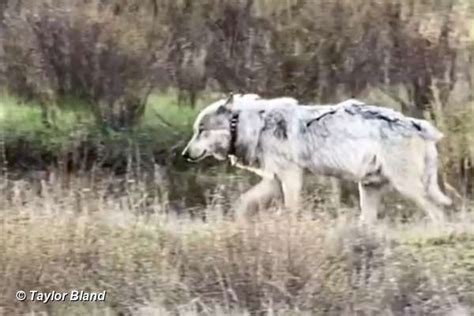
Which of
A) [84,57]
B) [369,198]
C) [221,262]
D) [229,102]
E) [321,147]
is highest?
[84,57]

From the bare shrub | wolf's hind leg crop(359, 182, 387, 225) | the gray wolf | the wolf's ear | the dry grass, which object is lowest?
the dry grass

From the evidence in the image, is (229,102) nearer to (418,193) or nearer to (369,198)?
(369,198)

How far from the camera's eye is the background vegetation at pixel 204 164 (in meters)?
3.42

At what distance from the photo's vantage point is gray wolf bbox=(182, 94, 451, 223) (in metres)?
3.45

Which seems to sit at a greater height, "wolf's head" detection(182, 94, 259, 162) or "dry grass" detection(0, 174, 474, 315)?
"wolf's head" detection(182, 94, 259, 162)

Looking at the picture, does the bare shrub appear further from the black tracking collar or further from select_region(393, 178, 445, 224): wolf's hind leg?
select_region(393, 178, 445, 224): wolf's hind leg

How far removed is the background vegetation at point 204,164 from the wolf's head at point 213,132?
0.03 metres

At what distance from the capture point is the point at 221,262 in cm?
343

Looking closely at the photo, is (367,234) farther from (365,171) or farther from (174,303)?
(174,303)

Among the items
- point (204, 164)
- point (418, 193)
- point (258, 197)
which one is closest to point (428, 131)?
point (418, 193)

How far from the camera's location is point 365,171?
346 centimetres

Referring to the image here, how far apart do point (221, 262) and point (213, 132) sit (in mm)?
330

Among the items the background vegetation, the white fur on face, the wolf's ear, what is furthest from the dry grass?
the wolf's ear

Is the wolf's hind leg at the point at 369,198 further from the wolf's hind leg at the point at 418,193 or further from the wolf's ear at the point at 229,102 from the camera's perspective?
the wolf's ear at the point at 229,102
